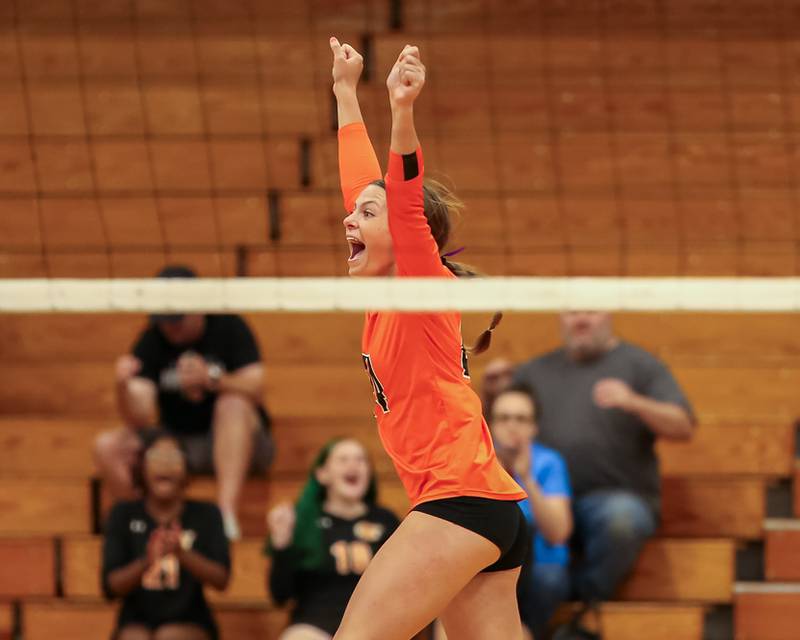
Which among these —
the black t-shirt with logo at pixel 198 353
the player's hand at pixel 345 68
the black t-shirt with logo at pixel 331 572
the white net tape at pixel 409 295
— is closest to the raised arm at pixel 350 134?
the player's hand at pixel 345 68

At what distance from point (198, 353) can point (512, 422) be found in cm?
153

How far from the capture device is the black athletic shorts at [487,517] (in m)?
3.42

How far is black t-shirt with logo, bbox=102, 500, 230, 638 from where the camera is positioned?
231 inches

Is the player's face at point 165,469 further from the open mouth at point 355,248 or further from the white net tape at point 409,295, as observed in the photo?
the open mouth at point 355,248

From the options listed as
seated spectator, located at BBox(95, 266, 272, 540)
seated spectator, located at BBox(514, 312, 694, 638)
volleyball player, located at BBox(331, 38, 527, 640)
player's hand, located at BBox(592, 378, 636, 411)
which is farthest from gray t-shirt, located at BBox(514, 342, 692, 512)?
volleyball player, located at BBox(331, 38, 527, 640)

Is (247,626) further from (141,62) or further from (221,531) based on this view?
(141,62)

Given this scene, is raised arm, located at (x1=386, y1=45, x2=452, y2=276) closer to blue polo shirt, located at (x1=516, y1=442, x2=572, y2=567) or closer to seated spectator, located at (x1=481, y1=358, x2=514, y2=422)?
blue polo shirt, located at (x1=516, y1=442, x2=572, y2=567)

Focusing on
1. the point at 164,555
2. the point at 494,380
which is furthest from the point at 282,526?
the point at 494,380

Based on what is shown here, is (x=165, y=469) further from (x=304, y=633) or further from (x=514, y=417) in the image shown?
(x=514, y=417)

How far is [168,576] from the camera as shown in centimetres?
589

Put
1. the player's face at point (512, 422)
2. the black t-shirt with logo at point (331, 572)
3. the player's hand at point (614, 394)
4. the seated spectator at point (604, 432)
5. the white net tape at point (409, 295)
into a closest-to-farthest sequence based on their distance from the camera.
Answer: the white net tape at point (409, 295) < the black t-shirt with logo at point (331, 572) < the player's face at point (512, 422) < the seated spectator at point (604, 432) < the player's hand at point (614, 394)

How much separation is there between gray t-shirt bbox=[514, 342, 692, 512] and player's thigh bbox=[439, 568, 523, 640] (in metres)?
2.79

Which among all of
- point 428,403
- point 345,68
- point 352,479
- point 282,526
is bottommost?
point 282,526

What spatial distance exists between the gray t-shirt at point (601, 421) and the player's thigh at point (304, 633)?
136cm
